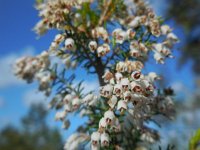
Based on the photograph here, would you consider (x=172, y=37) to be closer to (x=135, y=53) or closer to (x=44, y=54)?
(x=135, y=53)

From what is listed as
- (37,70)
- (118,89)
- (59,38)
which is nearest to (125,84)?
(118,89)

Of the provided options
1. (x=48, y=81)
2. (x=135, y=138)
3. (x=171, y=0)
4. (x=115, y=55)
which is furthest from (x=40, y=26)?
(x=171, y=0)

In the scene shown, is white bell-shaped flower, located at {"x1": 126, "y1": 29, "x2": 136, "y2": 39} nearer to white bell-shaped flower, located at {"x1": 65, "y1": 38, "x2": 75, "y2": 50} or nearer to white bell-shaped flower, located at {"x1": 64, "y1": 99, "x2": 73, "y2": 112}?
white bell-shaped flower, located at {"x1": 65, "y1": 38, "x2": 75, "y2": 50}

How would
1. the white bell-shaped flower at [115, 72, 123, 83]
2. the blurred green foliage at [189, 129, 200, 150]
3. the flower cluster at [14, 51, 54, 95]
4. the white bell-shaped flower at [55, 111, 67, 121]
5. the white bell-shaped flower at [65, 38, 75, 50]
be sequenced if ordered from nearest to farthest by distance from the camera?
the white bell-shaped flower at [115, 72, 123, 83]
the blurred green foliage at [189, 129, 200, 150]
the white bell-shaped flower at [65, 38, 75, 50]
the white bell-shaped flower at [55, 111, 67, 121]
the flower cluster at [14, 51, 54, 95]

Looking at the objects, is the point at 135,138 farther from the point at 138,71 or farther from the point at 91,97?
the point at 138,71

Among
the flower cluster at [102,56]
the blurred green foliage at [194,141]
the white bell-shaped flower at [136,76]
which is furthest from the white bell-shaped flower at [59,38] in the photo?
the blurred green foliage at [194,141]

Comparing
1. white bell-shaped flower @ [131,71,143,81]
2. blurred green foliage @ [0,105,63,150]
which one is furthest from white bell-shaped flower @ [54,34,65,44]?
blurred green foliage @ [0,105,63,150]

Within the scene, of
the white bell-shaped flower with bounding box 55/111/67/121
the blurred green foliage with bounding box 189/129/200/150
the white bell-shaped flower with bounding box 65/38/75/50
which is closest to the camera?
the blurred green foliage with bounding box 189/129/200/150

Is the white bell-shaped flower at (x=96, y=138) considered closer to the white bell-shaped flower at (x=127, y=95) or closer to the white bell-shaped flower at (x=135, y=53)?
the white bell-shaped flower at (x=127, y=95)
